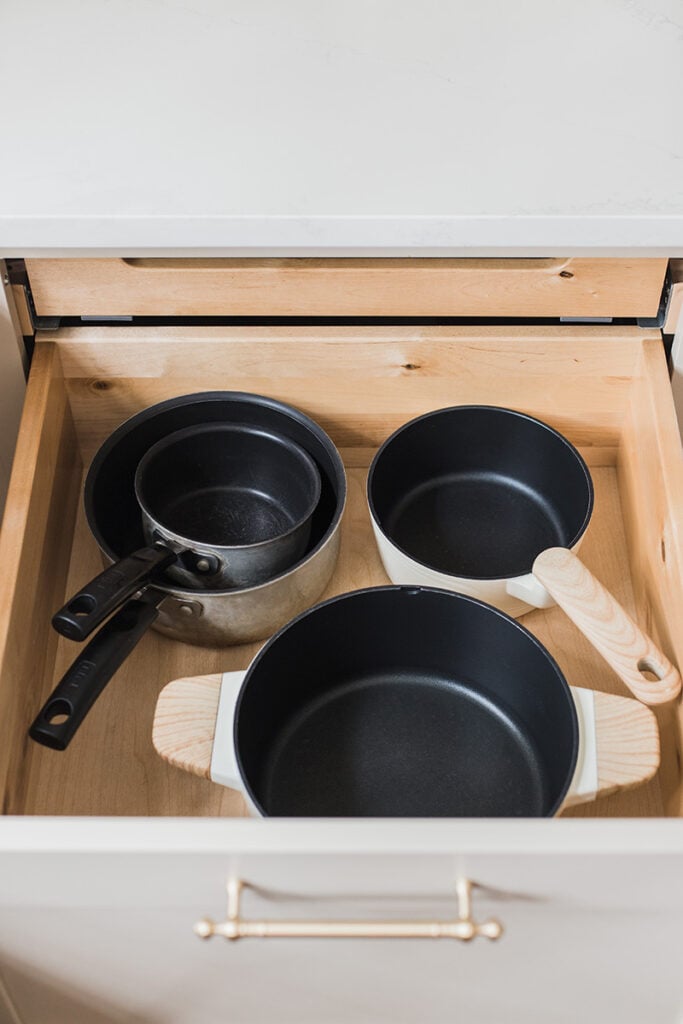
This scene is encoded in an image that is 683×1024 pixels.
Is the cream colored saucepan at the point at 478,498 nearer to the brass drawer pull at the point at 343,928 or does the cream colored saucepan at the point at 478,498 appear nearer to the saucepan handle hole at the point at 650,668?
the saucepan handle hole at the point at 650,668

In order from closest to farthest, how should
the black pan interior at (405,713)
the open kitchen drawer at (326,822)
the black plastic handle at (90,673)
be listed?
the open kitchen drawer at (326,822) < the black plastic handle at (90,673) < the black pan interior at (405,713)

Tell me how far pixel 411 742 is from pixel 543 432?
0.28m

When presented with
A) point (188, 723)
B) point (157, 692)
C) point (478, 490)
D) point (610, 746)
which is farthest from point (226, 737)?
point (478, 490)

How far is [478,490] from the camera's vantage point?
0.97 meters

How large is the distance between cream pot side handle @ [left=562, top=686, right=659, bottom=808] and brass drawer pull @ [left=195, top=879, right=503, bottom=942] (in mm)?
122

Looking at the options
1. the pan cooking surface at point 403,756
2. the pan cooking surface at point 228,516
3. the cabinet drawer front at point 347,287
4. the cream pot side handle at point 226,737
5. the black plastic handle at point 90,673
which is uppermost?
the cabinet drawer front at point 347,287

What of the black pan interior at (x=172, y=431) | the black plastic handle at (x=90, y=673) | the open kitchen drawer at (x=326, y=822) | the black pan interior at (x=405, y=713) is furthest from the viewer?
the black pan interior at (x=172, y=431)

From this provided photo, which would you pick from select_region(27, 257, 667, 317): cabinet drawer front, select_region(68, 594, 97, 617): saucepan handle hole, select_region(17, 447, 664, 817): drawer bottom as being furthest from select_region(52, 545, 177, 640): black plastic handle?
select_region(27, 257, 667, 317): cabinet drawer front

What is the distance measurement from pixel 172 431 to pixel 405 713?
1.00 feet

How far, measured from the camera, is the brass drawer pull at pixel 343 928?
582mm

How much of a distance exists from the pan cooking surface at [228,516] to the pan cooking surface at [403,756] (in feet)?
0.50
